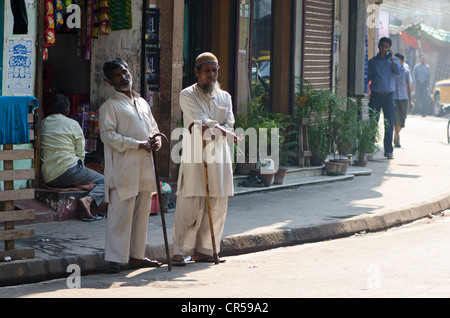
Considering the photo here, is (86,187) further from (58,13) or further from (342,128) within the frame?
(342,128)

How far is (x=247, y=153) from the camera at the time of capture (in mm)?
11812

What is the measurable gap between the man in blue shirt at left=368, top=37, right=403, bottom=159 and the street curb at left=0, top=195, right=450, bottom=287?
4.22 m

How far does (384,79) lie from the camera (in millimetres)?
15648

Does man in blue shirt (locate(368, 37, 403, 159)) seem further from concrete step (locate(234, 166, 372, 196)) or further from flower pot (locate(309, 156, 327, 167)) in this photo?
flower pot (locate(309, 156, 327, 167))

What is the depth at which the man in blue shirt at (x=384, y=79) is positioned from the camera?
1559cm

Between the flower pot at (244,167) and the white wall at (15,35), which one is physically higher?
the white wall at (15,35)

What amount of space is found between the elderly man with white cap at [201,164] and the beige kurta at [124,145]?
487mm

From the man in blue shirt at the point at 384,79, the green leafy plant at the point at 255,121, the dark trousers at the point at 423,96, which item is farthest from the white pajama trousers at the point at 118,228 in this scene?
the dark trousers at the point at 423,96

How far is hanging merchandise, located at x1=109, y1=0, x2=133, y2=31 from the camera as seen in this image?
10.3 metres

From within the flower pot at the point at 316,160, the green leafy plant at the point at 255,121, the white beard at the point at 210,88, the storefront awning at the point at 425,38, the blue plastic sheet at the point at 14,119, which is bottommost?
the flower pot at the point at 316,160

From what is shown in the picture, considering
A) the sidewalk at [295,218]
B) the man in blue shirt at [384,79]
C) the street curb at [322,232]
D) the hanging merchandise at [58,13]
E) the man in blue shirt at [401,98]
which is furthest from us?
the man in blue shirt at [401,98]

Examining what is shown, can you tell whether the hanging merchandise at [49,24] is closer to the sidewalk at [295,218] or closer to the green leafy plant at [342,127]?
the sidewalk at [295,218]

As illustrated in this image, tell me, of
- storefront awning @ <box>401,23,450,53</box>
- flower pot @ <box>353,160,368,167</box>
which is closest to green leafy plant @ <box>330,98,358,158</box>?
flower pot @ <box>353,160,368,167</box>
